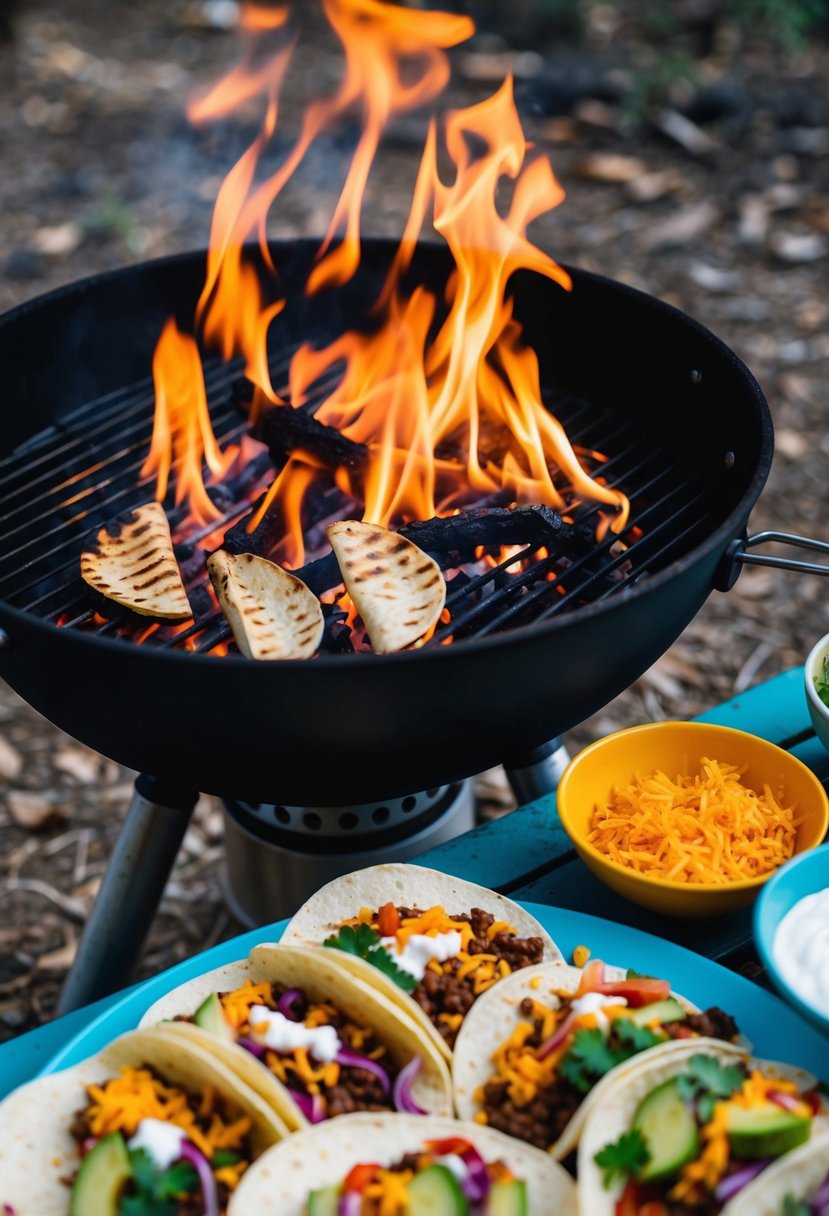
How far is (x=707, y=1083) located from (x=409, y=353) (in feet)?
6.68

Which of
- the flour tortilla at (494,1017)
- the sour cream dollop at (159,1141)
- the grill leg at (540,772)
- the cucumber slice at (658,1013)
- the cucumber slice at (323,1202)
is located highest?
the sour cream dollop at (159,1141)

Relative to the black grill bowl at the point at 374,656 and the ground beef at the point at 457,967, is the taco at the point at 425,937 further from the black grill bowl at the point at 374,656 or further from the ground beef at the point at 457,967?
the black grill bowl at the point at 374,656

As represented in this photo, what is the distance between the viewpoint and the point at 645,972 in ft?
7.07

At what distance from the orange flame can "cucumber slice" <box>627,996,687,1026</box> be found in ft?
4.83

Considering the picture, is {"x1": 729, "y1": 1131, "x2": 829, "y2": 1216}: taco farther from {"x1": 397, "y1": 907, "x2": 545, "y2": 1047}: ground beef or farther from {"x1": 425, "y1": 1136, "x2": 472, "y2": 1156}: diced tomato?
{"x1": 397, "y1": 907, "x2": 545, "y2": 1047}: ground beef

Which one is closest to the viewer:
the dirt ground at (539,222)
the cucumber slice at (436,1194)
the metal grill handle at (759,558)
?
the cucumber slice at (436,1194)

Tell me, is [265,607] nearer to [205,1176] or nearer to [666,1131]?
[205,1176]

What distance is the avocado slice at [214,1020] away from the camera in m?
1.97

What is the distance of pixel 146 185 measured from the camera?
7.52m

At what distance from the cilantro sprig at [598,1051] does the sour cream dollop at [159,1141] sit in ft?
1.84

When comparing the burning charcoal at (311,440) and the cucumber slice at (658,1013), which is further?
the burning charcoal at (311,440)

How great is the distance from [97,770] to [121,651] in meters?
2.40

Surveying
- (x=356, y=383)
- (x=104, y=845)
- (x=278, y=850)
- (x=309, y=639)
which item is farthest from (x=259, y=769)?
(x=104, y=845)

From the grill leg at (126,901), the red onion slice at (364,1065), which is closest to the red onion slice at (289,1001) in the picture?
the red onion slice at (364,1065)
